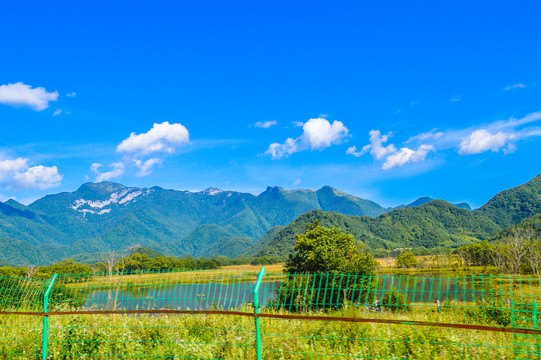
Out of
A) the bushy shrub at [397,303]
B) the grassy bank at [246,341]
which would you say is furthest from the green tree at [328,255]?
the grassy bank at [246,341]

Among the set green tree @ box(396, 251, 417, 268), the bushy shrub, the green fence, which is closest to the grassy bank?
the green fence

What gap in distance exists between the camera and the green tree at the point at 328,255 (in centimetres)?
3762

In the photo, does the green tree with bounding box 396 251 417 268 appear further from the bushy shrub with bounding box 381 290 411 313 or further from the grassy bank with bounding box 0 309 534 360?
the grassy bank with bounding box 0 309 534 360

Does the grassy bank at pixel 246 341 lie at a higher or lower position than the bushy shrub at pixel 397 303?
lower

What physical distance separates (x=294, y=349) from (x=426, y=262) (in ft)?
360

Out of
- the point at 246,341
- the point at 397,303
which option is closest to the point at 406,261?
the point at 246,341

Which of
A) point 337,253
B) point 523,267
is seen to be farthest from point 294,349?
point 523,267

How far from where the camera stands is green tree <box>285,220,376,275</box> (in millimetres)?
37625

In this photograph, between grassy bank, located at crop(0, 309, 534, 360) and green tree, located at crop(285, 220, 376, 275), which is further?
green tree, located at crop(285, 220, 376, 275)

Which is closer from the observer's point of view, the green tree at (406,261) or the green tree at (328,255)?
the green tree at (328,255)

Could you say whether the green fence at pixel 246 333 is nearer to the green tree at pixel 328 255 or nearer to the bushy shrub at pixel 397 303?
the bushy shrub at pixel 397 303

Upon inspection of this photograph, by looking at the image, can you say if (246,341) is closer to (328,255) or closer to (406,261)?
(328,255)

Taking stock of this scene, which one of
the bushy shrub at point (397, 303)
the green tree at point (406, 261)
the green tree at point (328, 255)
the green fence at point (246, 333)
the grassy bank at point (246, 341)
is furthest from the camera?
the green tree at point (406, 261)

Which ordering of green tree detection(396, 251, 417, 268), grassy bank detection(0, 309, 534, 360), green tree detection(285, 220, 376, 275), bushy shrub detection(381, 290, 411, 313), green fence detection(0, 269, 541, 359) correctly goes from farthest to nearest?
green tree detection(396, 251, 417, 268) → green tree detection(285, 220, 376, 275) → grassy bank detection(0, 309, 534, 360) → green fence detection(0, 269, 541, 359) → bushy shrub detection(381, 290, 411, 313)
